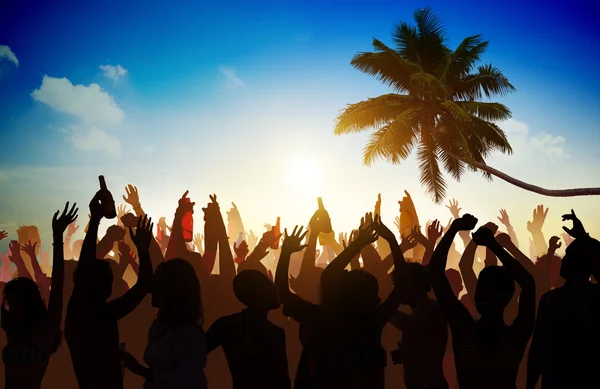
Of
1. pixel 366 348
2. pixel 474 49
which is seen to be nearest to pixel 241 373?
pixel 366 348

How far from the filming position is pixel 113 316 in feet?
10.5

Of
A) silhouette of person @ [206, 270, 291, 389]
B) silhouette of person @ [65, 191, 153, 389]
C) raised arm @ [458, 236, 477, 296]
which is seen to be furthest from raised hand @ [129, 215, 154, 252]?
raised arm @ [458, 236, 477, 296]

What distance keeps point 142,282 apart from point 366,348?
1473 mm

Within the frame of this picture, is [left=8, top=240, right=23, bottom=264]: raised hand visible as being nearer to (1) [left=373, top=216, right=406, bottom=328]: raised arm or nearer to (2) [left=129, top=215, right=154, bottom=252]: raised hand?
(2) [left=129, top=215, right=154, bottom=252]: raised hand

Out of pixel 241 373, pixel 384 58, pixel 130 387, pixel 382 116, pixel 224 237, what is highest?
pixel 384 58

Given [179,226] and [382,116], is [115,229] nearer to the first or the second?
[179,226]

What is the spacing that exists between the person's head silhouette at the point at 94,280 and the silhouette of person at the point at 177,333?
44 centimetres

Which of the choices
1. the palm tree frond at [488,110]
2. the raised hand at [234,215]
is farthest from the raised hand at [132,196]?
the palm tree frond at [488,110]

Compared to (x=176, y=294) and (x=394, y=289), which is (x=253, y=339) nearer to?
(x=176, y=294)

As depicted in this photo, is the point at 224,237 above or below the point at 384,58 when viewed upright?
below

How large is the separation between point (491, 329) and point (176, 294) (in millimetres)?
1868

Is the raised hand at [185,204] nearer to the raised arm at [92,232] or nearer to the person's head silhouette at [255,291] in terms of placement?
the raised arm at [92,232]

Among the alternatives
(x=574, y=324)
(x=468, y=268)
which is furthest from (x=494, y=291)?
(x=468, y=268)

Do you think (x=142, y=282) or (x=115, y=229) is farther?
(x=115, y=229)
